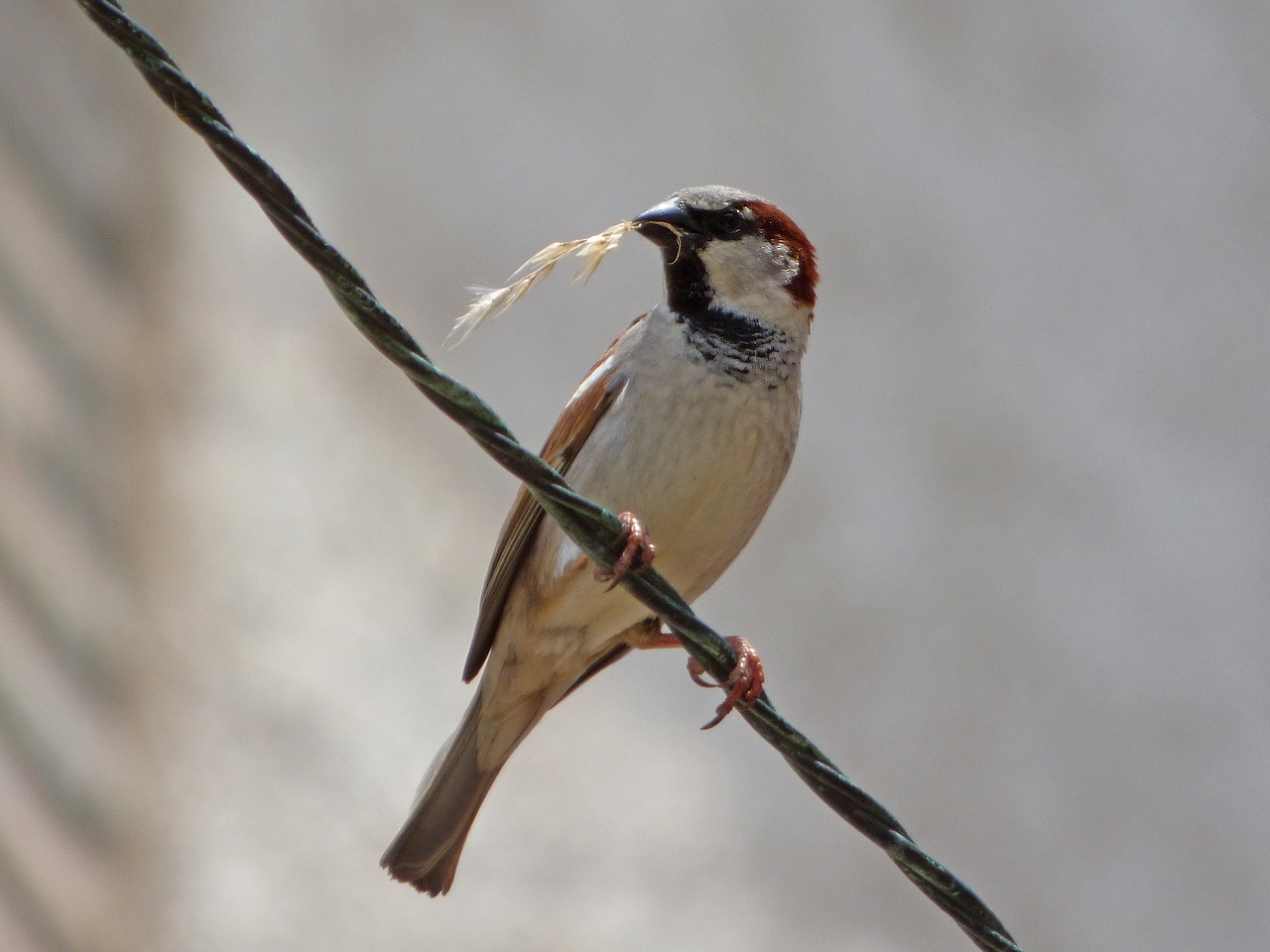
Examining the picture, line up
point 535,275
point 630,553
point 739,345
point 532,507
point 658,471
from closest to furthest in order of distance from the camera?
point 630,553 → point 535,275 → point 658,471 → point 739,345 → point 532,507

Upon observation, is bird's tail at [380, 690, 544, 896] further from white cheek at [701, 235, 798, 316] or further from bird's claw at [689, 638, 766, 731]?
white cheek at [701, 235, 798, 316]

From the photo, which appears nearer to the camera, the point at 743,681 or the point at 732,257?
the point at 743,681

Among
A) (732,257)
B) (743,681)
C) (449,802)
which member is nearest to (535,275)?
(743,681)

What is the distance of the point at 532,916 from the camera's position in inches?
213

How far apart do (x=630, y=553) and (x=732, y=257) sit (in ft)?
3.81

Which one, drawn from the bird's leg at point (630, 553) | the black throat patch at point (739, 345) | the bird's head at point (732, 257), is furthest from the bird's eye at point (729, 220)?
the bird's leg at point (630, 553)

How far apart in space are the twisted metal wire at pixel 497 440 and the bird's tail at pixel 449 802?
1.27 metres

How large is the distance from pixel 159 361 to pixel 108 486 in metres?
0.57

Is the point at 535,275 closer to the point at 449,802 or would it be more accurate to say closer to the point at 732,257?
the point at 732,257

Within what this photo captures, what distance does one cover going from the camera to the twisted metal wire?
154 centimetres

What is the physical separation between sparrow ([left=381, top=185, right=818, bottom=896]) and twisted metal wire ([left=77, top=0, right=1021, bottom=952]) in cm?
53

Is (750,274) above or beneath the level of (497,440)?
above

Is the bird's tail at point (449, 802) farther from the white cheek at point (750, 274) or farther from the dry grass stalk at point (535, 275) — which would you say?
the dry grass stalk at point (535, 275)

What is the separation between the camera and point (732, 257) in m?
3.15
